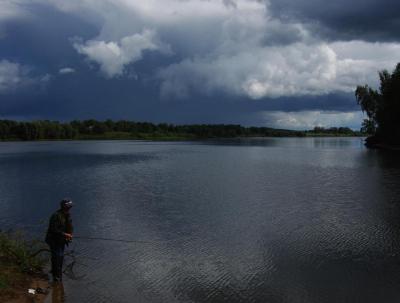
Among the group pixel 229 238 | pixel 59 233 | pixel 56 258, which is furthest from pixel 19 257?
pixel 229 238

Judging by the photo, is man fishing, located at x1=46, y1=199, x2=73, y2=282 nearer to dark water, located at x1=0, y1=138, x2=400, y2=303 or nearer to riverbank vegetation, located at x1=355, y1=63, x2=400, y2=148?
dark water, located at x1=0, y1=138, x2=400, y2=303

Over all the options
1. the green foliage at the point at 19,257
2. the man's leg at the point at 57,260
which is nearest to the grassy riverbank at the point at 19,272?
the green foliage at the point at 19,257

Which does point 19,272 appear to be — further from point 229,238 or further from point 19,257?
point 229,238

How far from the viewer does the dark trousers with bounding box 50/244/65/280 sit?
44.7ft

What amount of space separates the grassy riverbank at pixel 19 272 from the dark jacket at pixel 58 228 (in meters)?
1.35

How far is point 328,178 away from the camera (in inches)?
1767

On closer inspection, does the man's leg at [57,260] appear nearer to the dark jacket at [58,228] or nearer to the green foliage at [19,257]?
→ the dark jacket at [58,228]

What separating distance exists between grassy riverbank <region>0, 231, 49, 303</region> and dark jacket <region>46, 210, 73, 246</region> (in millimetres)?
1346

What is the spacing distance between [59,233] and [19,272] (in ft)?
6.23

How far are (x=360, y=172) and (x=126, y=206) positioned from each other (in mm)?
33511

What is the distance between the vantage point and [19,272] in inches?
528

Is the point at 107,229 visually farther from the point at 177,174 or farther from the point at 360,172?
the point at 360,172

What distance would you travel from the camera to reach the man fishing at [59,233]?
13.3m

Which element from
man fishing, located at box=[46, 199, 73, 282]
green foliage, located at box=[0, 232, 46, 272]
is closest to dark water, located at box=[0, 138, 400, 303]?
man fishing, located at box=[46, 199, 73, 282]
